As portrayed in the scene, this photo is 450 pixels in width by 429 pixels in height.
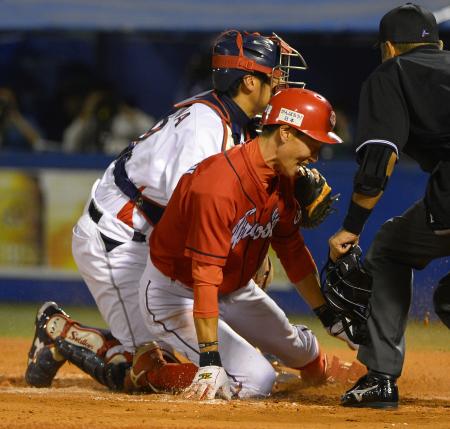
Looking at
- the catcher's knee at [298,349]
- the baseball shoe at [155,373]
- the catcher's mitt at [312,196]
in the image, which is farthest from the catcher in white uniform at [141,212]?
the catcher's knee at [298,349]

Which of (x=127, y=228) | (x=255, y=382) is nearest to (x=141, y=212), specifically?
(x=127, y=228)

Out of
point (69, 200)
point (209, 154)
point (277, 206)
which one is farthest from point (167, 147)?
point (69, 200)

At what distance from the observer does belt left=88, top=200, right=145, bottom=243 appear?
6.14 m

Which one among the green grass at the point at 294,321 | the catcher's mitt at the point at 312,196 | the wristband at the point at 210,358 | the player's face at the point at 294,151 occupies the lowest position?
the green grass at the point at 294,321

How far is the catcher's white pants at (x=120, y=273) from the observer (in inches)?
243

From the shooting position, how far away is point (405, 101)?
17.0 ft

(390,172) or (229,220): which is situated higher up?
(390,172)

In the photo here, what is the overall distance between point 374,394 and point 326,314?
64cm

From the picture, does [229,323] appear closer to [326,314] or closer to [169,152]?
[326,314]

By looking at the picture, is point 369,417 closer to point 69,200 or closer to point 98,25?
point 69,200

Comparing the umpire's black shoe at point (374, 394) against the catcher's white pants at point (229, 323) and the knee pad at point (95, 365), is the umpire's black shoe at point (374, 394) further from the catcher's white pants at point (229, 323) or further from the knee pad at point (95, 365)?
the knee pad at point (95, 365)

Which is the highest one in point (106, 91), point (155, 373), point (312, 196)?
point (312, 196)

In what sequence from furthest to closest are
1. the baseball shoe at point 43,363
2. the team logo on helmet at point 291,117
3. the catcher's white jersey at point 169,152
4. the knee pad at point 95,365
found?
the baseball shoe at point 43,363, the knee pad at point 95,365, the catcher's white jersey at point 169,152, the team logo on helmet at point 291,117

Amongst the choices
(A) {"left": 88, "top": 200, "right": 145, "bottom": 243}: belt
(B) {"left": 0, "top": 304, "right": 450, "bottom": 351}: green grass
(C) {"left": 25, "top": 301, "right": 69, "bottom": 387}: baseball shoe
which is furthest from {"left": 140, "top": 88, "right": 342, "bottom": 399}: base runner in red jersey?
(B) {"left": 0, "top": 304, "right": 450, "bottom": 351}: green grass
